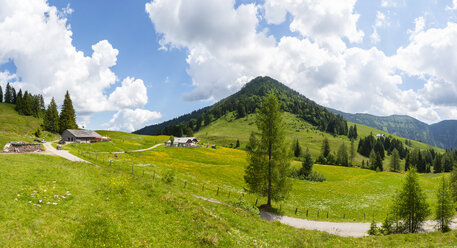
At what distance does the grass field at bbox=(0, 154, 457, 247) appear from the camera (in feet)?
47.9

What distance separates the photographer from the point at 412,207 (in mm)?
30516

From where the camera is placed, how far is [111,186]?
2447 centimetres

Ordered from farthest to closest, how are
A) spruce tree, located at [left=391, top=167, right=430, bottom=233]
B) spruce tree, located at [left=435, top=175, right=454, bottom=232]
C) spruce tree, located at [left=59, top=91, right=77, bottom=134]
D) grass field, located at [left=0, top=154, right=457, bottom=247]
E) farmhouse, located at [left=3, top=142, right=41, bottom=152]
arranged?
spruce tree, located at [left=59, top=91, right=77, bottom=134], farmhouse, located at [left=3, top=142, right=41, bottom=152], spruce tree, located at [left=435, top=175, right=454, bottom=232], spruce tree, located at [left=391, top=167, right=430, bottom=233], grass field, located at [left=0, top=154, right=457, bottom=247]

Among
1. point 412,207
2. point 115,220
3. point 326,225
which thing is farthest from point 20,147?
point 412,207

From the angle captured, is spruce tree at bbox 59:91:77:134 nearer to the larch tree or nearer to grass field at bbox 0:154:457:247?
grass field at bbox 0:154:457:247

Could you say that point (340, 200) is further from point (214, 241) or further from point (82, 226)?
point (82, 226)

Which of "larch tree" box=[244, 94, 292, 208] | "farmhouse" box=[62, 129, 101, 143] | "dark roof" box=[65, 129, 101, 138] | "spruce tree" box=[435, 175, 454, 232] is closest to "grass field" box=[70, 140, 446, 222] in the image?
"larch tree" box=[244, 94, 292, 208]

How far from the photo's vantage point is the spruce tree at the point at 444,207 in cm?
3081

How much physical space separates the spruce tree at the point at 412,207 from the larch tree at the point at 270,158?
16.5 meters

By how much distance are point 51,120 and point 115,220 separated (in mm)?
128815

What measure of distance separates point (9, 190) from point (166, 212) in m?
13.9

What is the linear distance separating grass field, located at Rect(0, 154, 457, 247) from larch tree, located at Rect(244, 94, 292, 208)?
8.83m

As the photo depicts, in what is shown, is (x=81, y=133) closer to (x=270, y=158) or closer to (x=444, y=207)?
(x=270, y=158)

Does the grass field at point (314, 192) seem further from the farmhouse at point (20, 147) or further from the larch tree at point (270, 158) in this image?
the farmhouse at point (20, 147)
